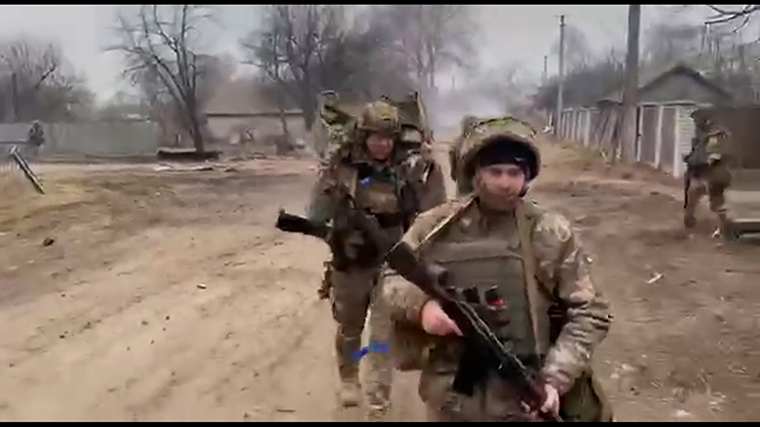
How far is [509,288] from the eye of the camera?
3.81 feet

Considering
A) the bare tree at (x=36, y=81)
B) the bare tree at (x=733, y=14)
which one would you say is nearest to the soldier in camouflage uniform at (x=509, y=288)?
the bare tree at (x=36, y=81)

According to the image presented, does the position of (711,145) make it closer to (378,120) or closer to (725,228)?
(725,228)

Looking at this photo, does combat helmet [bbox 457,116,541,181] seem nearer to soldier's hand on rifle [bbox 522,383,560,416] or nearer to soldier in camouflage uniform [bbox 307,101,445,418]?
soldier's hand on rifle [bbox 522,383,560,416]

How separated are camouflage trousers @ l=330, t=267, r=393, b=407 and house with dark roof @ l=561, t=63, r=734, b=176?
4.97 m

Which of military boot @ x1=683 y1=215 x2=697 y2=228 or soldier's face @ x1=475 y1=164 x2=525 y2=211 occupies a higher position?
soldier's face @ x1=475 y1=164 x2=525 y2=211

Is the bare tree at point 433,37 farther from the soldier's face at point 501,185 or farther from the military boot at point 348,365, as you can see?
the soldier's face at point 501,185

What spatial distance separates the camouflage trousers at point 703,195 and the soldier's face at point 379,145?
3.15 m

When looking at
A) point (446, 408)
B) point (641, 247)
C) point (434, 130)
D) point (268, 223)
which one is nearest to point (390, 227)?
point (434, 130)

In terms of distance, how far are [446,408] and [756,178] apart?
143 inches

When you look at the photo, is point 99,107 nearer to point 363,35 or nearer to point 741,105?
point 363,35

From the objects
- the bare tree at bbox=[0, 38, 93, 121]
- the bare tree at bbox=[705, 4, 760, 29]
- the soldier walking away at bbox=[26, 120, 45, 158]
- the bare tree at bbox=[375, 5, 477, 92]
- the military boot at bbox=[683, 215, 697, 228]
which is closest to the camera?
the bare tree at bbox=[375, 5, 477, 92]

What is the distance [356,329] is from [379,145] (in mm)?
437

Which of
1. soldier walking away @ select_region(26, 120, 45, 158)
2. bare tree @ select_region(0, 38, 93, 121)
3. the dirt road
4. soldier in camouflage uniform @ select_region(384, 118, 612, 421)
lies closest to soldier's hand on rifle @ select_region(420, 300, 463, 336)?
soldier in camouflage uniform @ select_region(384, 118, 612, 421)

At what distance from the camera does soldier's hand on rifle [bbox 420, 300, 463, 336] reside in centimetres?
112
